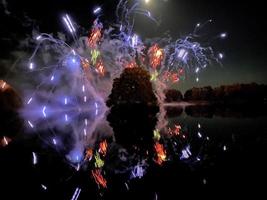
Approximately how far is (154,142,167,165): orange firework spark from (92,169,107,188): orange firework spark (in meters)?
1.73

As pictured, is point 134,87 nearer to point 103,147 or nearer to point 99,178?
point 103,147

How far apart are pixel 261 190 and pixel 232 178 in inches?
36.8

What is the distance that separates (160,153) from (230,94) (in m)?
83.4

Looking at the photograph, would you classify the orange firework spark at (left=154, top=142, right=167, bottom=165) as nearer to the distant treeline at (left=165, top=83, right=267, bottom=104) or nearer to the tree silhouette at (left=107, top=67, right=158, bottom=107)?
the tree silhouette at (left=107, top=67, right=158, bottom=107)

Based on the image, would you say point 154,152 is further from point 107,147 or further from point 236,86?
point 236,86

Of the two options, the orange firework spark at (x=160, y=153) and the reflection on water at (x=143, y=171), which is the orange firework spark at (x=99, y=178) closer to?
the reflection on water at (x=143, y=171)

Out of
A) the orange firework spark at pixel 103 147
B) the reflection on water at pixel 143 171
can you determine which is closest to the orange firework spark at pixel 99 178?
the reflection on water at pixel 143 171

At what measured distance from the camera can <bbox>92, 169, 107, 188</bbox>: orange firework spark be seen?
6143 mm

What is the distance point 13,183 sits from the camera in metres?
6.39

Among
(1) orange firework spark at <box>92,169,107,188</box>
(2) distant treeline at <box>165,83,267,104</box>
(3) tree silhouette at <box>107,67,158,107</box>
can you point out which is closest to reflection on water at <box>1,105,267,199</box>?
(1) orange firework spark at <box>92,169,107,188</box>

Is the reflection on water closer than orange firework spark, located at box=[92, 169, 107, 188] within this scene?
Yes

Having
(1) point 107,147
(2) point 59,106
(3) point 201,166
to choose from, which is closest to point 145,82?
(2) point 59,106

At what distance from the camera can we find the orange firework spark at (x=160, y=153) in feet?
26.7

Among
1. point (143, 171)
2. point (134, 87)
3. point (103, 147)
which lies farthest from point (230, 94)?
point (143, 171)
